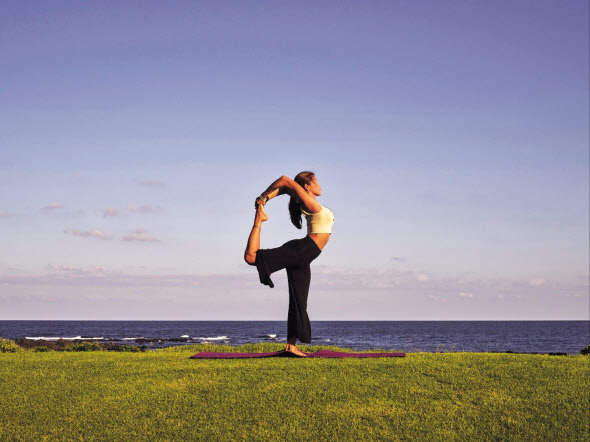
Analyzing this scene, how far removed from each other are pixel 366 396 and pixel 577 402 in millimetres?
3802

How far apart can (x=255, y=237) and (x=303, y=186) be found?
1589mm

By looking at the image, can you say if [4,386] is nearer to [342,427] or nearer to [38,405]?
[38,405]

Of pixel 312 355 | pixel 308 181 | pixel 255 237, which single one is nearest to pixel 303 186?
pixel 308 181

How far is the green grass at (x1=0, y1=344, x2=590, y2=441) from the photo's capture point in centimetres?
809

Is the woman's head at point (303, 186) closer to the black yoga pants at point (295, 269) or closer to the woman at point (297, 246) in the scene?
the woman at point (297, 246)

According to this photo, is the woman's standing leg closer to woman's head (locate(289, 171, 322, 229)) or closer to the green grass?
the green grass

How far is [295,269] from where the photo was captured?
1096 centimetres

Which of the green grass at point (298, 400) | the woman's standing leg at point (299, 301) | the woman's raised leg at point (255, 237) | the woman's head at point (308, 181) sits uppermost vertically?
the woman's head at point (308, 181)

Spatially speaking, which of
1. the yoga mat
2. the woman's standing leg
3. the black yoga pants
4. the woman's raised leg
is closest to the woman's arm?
the woman's raised leg

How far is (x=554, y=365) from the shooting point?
488 inches

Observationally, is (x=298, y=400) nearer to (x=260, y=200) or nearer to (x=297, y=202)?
(x=260, y=200)

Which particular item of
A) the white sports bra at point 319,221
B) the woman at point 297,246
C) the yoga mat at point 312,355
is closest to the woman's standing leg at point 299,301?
the woman at point 297,246

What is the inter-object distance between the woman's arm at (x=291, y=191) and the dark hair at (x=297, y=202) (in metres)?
0.35

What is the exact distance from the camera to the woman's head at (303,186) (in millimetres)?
10719
